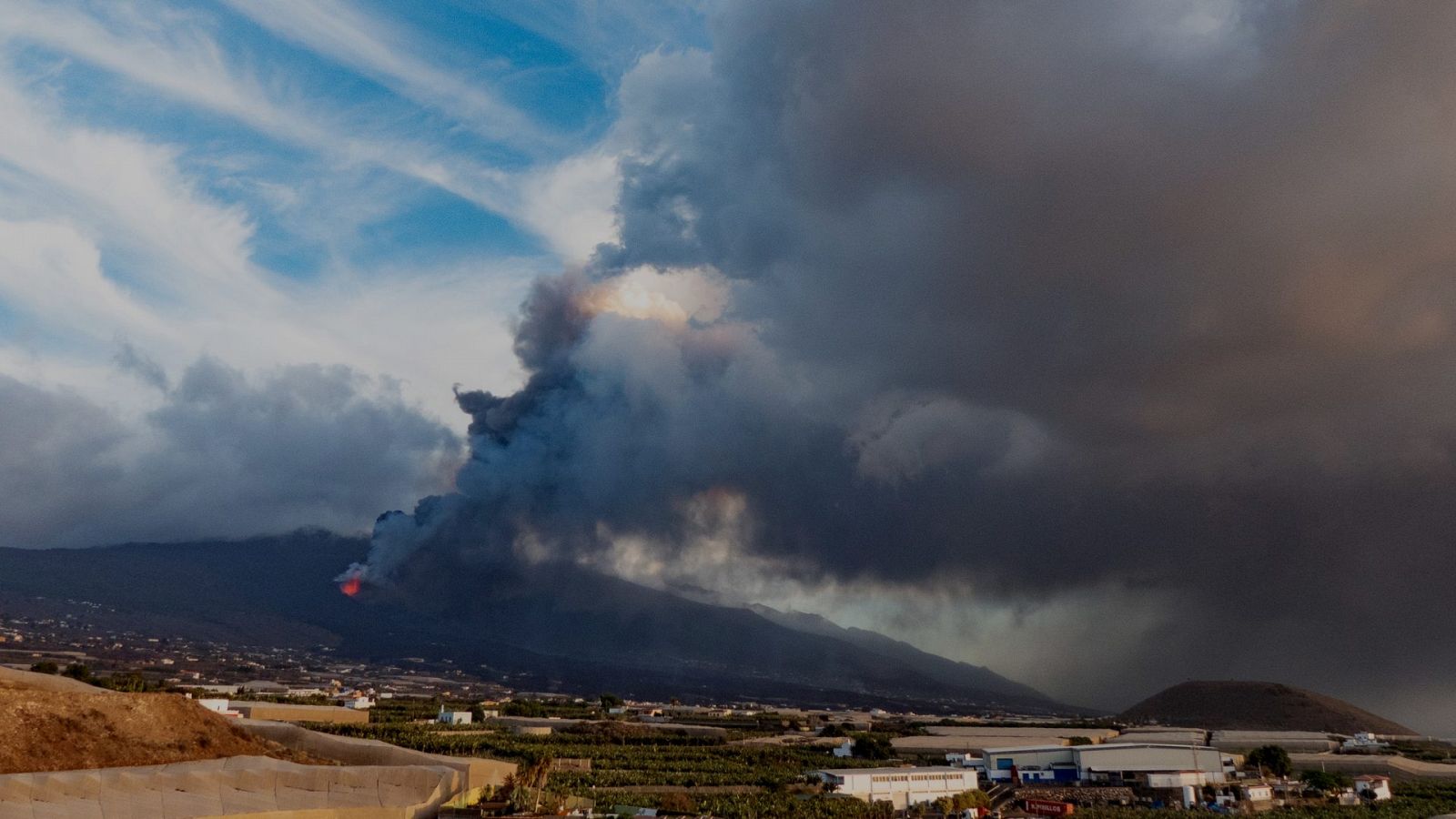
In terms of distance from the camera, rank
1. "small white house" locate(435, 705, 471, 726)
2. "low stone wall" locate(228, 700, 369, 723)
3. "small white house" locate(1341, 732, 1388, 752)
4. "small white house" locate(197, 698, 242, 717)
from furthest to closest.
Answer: "small white house" locate(1341, 732, 1388, 752) < "small white house" locate(435, 705, 471, 726) < "low stone wall" locate(228, 700, 369, 723) < "small white house" locate(197, 698, 242, 717)

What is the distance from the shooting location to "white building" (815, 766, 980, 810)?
233ft

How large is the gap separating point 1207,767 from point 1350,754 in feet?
176

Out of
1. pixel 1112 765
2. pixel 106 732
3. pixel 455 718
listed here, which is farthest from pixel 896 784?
pixel 455 718

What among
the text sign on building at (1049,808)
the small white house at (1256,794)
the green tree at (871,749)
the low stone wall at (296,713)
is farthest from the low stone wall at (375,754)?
the small white house at (1256,794)

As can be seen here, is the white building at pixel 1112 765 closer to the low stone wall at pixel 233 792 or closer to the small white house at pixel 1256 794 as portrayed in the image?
the small white house at pixel 1256 794

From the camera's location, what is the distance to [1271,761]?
97938mm

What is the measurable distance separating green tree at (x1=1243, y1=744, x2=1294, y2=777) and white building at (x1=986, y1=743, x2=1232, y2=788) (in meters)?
10.5

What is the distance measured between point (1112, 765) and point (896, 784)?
24628 millimetres

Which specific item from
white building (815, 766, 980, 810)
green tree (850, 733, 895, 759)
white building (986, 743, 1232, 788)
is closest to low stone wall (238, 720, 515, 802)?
white building (815, 766, 980, 810)

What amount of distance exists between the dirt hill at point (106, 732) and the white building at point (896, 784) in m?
36.7

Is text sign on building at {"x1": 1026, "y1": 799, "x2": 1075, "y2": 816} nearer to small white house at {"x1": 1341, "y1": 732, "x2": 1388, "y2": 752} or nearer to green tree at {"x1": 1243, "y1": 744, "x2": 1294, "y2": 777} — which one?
green tree at {"x1": 1243, "y1": 744, "x2": 1294, "y2": 777}

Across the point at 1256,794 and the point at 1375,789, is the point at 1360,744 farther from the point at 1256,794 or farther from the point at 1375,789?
the point at 1256,794

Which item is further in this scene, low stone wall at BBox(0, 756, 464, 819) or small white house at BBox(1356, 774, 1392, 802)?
small white house at BBox(1356, 774, 1392, 802)

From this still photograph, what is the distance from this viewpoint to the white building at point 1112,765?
83375 mm
